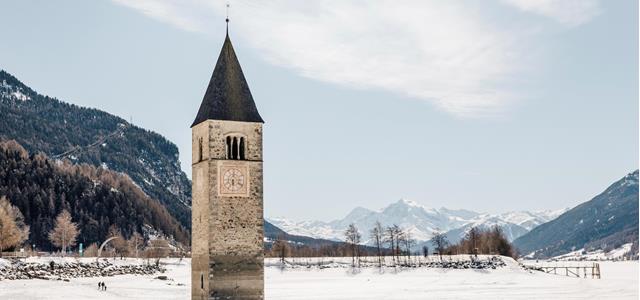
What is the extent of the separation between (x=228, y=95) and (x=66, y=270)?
46.4 metres

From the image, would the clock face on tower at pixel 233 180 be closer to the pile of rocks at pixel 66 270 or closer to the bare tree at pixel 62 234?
the pile of rocks at pixel 66 270

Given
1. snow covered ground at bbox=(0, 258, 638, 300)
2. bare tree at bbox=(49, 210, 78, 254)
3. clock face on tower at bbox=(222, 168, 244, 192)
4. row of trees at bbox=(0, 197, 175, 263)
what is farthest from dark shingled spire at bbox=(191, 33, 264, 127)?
bare tree at bbox=(49, 210, 78, 254)

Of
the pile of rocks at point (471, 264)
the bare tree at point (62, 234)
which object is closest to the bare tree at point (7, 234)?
the bare tree at point (62, 234)

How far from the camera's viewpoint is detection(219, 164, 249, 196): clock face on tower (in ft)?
174

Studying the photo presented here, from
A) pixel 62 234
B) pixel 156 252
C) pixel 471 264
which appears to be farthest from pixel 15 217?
pixel 471 264

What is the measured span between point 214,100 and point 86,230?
15167 centimetres

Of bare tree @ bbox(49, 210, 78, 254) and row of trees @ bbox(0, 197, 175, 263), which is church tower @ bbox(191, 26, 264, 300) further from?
bare tree @ bbox(49, 210, 78, 254)

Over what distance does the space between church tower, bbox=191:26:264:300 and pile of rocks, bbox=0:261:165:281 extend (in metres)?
31.3

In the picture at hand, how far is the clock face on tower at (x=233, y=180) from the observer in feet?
174

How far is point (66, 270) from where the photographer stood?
93.8m

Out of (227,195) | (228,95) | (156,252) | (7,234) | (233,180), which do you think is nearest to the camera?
(227,195)

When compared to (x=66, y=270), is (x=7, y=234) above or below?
above

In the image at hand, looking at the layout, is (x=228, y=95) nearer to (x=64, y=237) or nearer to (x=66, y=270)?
(x=66, y=270)

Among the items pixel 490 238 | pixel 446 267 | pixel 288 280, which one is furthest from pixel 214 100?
pixel 490 238
